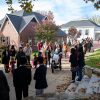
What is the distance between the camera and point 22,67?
40.1 feet

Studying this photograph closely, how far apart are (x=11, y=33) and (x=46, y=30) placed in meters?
5.38

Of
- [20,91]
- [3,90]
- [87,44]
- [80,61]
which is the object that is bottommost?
[20,91]

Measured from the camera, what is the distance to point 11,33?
61.1 meters

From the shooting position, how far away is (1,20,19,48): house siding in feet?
198

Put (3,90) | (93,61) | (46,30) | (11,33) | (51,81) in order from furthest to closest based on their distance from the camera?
(46,30), (11,33), (93,61), (51,81), (3,90)

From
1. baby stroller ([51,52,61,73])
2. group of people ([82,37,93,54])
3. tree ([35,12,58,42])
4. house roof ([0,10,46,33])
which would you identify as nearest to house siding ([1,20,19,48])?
house roof ([0,10,46,33])

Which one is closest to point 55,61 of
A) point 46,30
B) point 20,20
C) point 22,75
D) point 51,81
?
point 51,81

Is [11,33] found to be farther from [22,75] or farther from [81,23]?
[22,75]

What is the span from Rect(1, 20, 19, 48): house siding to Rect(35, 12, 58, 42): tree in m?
3.23

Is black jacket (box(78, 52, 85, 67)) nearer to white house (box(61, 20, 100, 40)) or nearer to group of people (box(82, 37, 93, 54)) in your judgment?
group of people (box(82, 37, 93, 54))

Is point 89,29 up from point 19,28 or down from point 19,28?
up

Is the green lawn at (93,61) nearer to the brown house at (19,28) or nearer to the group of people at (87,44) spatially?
the group of people at (87,44)

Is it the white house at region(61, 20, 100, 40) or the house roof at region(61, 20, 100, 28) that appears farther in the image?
the house roof at region(61, 20, 100, 28)

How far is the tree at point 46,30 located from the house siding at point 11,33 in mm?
3234
